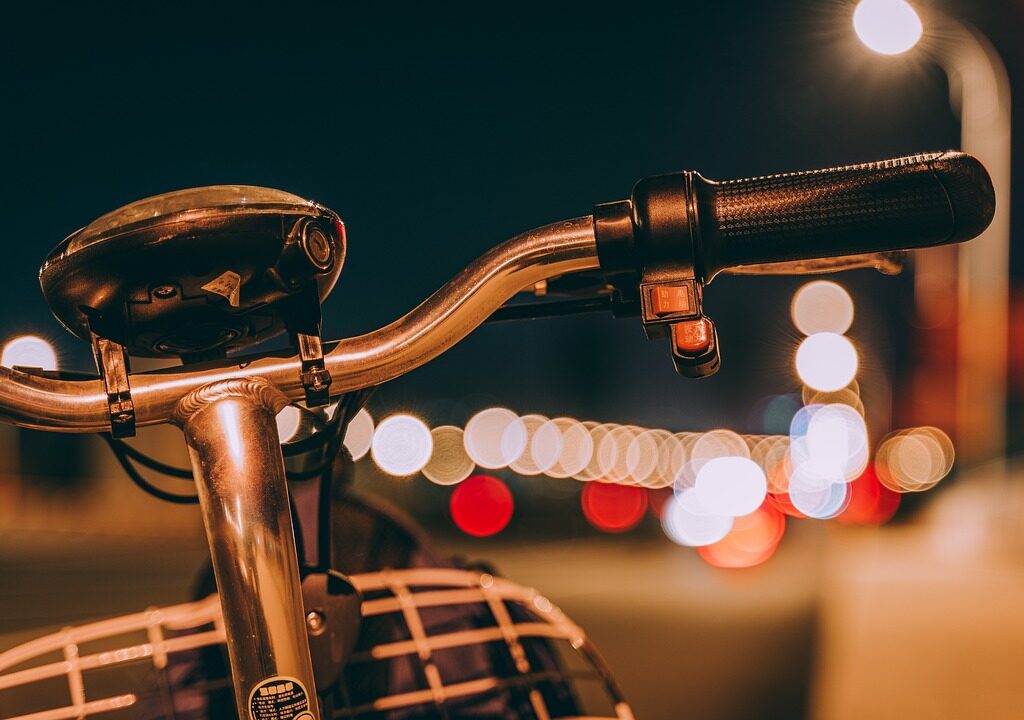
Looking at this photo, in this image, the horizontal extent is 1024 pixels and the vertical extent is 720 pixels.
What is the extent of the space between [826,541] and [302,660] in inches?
698

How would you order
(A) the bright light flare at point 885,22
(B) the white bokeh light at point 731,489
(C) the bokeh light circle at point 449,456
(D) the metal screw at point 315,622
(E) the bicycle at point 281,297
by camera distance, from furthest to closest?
1. (C) the bokeh light circle at point 449,456
2. (B) the white bokeh light at point 731,489
3. (A) the bright light flare at point 885,22
4. (D) the metal screw at point 315,622
5. (E) the bicycle at point 281,297

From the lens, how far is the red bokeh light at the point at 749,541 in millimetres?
14617

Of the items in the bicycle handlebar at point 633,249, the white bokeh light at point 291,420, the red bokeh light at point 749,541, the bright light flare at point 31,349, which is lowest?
the red bokeh light at point 749,541

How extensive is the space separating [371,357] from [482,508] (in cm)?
2335

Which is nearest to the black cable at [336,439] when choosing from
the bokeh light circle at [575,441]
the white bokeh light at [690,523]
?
the white bokeh light at [690,523]

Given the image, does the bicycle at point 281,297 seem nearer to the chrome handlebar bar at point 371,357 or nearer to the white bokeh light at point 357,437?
the chrome handlebar bar at point 371,357

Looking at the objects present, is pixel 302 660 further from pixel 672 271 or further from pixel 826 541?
pixel 826 541

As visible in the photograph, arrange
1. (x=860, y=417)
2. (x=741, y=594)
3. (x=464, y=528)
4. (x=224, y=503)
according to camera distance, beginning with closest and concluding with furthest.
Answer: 1. (x=224, y=503)
2. (x=741, y=594)
3. (x=464, y=528)
4. (x=860, y=417)

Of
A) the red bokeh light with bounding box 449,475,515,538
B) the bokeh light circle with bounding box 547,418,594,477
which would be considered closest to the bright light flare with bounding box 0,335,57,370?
the red bokeh light with bounding box 449,475,515,538

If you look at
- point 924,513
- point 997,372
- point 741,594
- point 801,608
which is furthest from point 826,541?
point 924,513

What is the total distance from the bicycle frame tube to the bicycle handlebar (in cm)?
7

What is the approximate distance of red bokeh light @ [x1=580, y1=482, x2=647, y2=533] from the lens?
76.6 feet

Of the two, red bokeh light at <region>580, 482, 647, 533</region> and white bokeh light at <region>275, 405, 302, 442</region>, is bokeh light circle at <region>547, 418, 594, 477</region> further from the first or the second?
white bokeh light at <region>275, 405, 302, 442</region>

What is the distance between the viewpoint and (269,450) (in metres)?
0.91
